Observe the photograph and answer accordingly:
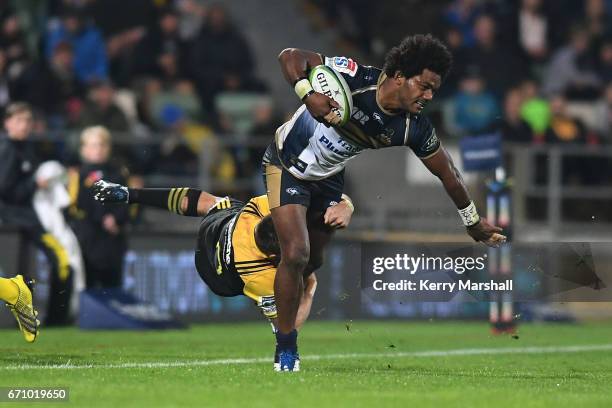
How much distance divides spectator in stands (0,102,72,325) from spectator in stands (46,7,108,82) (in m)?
3.67

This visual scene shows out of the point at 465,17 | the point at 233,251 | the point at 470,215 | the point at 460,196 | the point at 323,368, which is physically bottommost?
the point at 323,368

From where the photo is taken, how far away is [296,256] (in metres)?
10.6

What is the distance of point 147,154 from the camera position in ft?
63.4

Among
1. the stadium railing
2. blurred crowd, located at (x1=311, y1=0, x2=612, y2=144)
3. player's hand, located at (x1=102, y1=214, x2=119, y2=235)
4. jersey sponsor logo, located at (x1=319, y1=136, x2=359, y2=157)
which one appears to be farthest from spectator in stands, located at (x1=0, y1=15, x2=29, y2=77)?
jersey sponsor logo, located at (x1=319, y1=136, x2=359, y2=157)

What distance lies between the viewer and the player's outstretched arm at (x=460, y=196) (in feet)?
36.3

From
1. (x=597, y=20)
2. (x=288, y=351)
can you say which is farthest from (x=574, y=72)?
(x=288, y=351)

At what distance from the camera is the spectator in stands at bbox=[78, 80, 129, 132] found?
19797 millimetres

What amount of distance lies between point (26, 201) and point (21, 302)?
245 inches

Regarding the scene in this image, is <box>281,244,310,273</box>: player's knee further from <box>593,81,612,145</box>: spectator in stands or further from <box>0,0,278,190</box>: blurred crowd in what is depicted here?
<box>593,81,612,145</box>: spectator in stands

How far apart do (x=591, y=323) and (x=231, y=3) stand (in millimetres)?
8196

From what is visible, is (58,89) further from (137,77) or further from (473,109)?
(473,109)

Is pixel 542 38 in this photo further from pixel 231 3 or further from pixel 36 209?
pixel 36 209

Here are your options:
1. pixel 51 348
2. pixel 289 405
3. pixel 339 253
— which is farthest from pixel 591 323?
pixel 289 405

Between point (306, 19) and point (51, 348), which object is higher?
point (306, 19)
